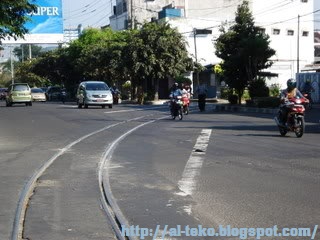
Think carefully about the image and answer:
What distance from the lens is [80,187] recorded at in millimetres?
8992

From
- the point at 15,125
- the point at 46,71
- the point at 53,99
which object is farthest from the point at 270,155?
the point at 46,71

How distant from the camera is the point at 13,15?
16641 mm

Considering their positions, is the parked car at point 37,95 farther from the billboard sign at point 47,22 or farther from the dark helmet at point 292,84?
the dark helmet at point 292,84

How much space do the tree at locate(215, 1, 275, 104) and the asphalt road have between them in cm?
1407

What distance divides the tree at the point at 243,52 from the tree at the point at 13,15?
15.6 m

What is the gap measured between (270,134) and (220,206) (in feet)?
31.0

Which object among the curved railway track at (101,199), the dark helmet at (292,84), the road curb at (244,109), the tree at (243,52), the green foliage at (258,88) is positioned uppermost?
the tree at (243,52)

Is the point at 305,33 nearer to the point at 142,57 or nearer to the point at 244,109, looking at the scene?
the point at 142,57

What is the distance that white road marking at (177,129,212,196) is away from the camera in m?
8.66

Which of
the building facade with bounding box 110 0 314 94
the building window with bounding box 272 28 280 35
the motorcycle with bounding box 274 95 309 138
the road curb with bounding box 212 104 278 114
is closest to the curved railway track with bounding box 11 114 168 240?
the motorcycle with bounding box 274 95 309 138

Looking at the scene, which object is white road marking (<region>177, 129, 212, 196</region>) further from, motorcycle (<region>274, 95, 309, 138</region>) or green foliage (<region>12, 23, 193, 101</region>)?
green foliage (<region>12, 23, 193, 101</region>)

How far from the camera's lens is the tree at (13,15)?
15.7m

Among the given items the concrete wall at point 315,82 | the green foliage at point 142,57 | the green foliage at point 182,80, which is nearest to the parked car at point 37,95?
the green foliage at point 142,57

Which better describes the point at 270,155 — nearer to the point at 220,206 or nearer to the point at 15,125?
the point at 220,206
